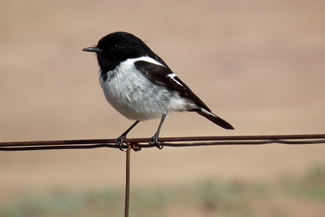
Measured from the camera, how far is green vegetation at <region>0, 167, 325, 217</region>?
42.9 feet

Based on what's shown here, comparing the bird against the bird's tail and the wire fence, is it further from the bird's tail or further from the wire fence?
the wire fence

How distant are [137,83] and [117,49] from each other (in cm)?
48

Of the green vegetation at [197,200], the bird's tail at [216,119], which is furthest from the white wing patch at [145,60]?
the green vegetation at [197,200]

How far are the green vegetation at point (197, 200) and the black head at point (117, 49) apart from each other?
6.01m

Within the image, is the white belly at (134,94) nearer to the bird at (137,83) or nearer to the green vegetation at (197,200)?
the bird at (137,83)

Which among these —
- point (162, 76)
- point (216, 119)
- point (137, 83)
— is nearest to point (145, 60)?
point (162, 76)

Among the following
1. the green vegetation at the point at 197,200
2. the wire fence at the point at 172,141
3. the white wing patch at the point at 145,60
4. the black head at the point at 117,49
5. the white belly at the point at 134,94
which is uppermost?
the black head at the point at 117,49

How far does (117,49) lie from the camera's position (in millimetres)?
6953

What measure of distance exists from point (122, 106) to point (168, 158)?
9.43m

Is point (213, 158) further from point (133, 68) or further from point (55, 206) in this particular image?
point (133, 68)

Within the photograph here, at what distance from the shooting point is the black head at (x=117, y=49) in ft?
22.6

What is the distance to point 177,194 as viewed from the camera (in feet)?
46.8

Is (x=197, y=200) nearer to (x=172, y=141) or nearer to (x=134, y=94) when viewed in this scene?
(x=134, y=94)

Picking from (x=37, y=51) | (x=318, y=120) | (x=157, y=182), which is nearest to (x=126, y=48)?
(x=157, y=182)
